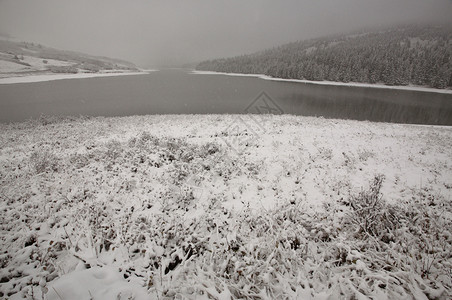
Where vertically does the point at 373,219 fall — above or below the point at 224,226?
above

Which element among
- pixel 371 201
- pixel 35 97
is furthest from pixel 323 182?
pixel 35 97

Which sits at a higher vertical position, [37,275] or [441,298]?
[441,298]

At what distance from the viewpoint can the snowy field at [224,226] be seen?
3125 millimetres

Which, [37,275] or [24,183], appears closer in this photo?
[37,275]

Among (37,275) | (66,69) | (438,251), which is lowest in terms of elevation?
(37,275)

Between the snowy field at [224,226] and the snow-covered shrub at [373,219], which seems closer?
the snowy field at [224,226]

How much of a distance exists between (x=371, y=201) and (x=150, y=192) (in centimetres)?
646

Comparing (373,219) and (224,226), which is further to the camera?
(224,226)

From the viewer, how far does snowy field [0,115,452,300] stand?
10.3ft

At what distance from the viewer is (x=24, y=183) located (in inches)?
247

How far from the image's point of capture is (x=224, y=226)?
4688 mm

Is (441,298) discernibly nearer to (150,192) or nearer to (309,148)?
(150,192)

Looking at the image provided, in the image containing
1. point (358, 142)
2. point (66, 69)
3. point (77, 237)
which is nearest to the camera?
point (77, 237)

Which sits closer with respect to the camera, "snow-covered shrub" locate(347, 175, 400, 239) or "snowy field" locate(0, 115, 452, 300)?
"snowy field" locate(0, 115, 452, 300)
